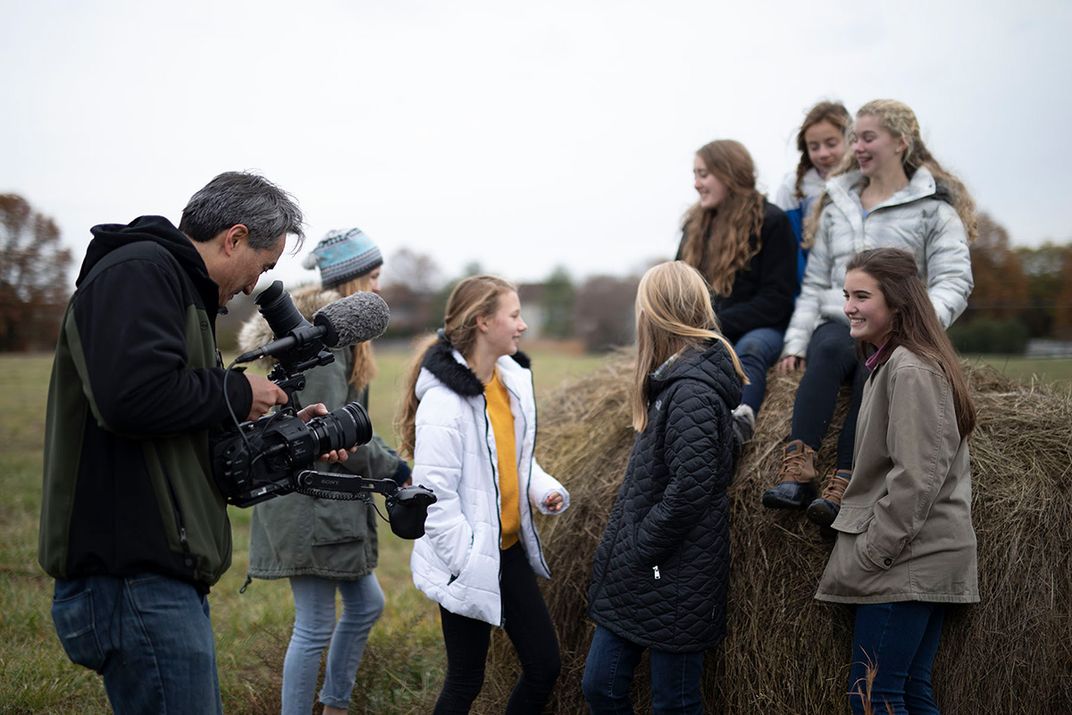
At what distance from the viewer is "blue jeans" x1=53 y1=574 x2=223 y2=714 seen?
8.53 ft

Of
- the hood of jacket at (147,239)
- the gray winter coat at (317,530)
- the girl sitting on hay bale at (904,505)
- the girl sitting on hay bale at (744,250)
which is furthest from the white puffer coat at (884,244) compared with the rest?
the hood of jacket at (147,239)

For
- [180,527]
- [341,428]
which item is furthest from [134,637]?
[341,428]

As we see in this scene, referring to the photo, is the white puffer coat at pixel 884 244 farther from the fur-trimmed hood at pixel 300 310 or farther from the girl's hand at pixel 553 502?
the fur-trimmed hood at pixel 300 310

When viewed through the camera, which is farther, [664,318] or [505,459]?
[505,459]

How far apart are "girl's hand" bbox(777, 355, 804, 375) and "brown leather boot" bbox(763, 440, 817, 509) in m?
0.76

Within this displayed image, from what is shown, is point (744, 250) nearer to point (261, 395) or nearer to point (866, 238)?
point (866, 238)

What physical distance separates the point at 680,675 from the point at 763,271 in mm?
2417

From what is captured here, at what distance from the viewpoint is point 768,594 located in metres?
4.07

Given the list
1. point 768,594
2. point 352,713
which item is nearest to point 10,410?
point 352,713

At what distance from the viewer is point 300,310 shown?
460cm

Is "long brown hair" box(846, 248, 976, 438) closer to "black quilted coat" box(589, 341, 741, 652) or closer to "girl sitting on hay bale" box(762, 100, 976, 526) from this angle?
"girl sitting on hay bale" box(762, 100, 976, 526)

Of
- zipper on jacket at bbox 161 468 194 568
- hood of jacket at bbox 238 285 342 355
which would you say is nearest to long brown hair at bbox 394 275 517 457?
hood of jacket at bbox 238 285 342 355

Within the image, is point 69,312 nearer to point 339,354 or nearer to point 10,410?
point 339,354

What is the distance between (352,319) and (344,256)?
1.58 m
